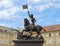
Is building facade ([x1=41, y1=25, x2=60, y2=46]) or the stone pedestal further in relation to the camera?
building facade ([x1=41, y1=25, x2=60, y2=46])

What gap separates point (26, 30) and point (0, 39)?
260 feet

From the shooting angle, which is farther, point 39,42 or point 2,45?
point 2,45

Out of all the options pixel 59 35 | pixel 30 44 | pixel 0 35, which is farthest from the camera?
pixel 0 35

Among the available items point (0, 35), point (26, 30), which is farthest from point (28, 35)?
point (0, 35)

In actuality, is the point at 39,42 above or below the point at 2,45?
above

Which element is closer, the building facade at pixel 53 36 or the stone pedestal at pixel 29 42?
the stone pedestal at pixel 29 42

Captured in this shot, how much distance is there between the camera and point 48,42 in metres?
94.1

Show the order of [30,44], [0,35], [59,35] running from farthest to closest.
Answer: [0,35]
[59,35]
[30,44]

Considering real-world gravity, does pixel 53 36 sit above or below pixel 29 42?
below

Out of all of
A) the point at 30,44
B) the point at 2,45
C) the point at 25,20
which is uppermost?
the point at 25,20

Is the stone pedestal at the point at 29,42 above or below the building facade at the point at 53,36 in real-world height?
above

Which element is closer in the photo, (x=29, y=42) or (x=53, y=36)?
(x=29, y=42)

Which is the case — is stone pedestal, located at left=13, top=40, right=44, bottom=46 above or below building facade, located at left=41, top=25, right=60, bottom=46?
above

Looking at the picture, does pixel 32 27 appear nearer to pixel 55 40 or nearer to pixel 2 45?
pixel 55 40
